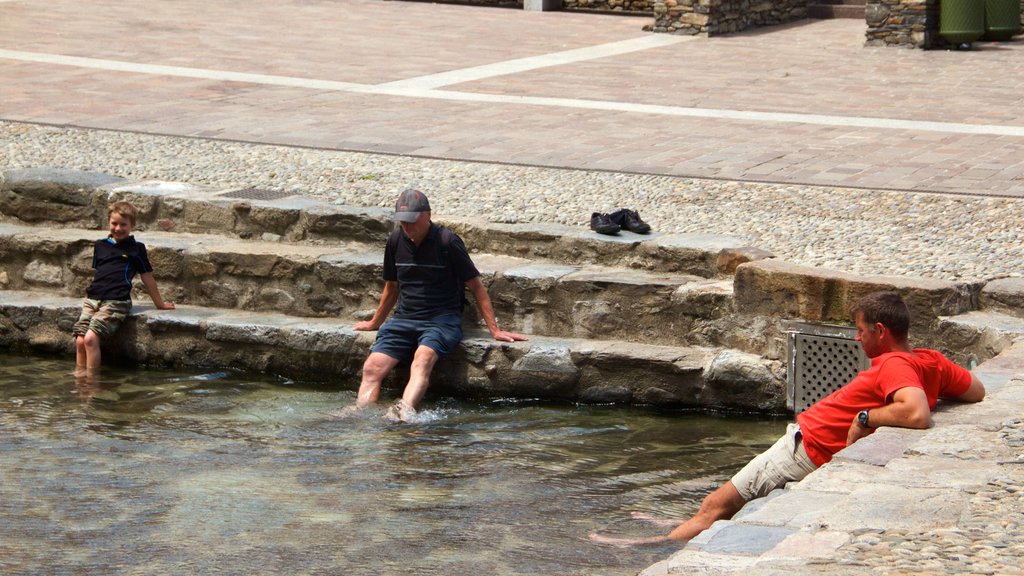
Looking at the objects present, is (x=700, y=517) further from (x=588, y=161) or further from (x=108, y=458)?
(x=588, y=161)

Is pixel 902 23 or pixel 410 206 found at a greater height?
pixel 902 23

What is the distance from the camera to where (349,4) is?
1975cm

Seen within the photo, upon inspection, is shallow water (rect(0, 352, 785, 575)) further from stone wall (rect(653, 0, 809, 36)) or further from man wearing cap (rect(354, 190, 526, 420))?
stone wall (rect(653, 0, 809, 36))

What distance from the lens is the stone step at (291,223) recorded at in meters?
7.77

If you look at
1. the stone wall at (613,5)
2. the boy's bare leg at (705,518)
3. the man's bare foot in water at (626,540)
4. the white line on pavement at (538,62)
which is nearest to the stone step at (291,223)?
the boy's bare leg at (705,518)

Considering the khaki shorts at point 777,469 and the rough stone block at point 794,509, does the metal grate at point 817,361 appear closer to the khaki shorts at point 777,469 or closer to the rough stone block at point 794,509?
the khaki shorts at point 777,469

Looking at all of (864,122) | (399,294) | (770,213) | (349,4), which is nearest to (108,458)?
(399,294)

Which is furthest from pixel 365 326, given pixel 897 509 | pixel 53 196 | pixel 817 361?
pixel 897 509

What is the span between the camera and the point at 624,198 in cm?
879

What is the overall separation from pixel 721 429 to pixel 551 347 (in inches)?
40.1

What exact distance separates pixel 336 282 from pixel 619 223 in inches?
64.8

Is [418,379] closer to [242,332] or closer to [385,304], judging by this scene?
[385,304]

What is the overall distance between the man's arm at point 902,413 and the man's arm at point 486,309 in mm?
2719

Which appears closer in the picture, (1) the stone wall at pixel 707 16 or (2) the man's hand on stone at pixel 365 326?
(2) the man's hand on stone at pixel 365 326
